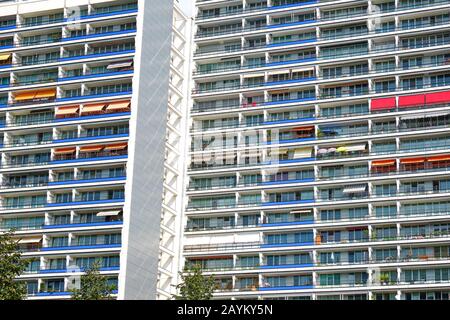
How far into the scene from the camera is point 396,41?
348ft

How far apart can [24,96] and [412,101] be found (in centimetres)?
5238

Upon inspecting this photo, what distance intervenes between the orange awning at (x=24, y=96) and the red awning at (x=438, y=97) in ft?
173

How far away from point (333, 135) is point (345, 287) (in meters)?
19.8

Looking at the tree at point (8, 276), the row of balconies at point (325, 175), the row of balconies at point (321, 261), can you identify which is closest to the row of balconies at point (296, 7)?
the row of balconies at point (325, 175)

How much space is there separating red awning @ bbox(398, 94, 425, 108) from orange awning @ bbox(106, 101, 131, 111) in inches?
1356

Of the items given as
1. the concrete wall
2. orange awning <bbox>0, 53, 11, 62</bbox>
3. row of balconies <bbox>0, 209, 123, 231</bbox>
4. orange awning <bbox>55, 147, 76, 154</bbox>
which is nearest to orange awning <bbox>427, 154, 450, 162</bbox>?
the concrete wall

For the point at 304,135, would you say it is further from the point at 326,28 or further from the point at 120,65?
the point at 120,65

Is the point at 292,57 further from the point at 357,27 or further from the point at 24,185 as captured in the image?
the point at 24,185

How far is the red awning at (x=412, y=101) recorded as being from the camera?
337 feet

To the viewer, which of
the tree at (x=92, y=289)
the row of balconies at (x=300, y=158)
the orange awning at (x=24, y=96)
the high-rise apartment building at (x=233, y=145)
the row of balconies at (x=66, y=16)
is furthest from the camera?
the orange awning at (x=24, y=96)

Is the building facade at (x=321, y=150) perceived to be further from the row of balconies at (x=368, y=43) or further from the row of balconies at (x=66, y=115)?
the row of balconies at (x=66, y=115)

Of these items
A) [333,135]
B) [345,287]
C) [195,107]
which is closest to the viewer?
[345,287]

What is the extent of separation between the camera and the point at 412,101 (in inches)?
4063
